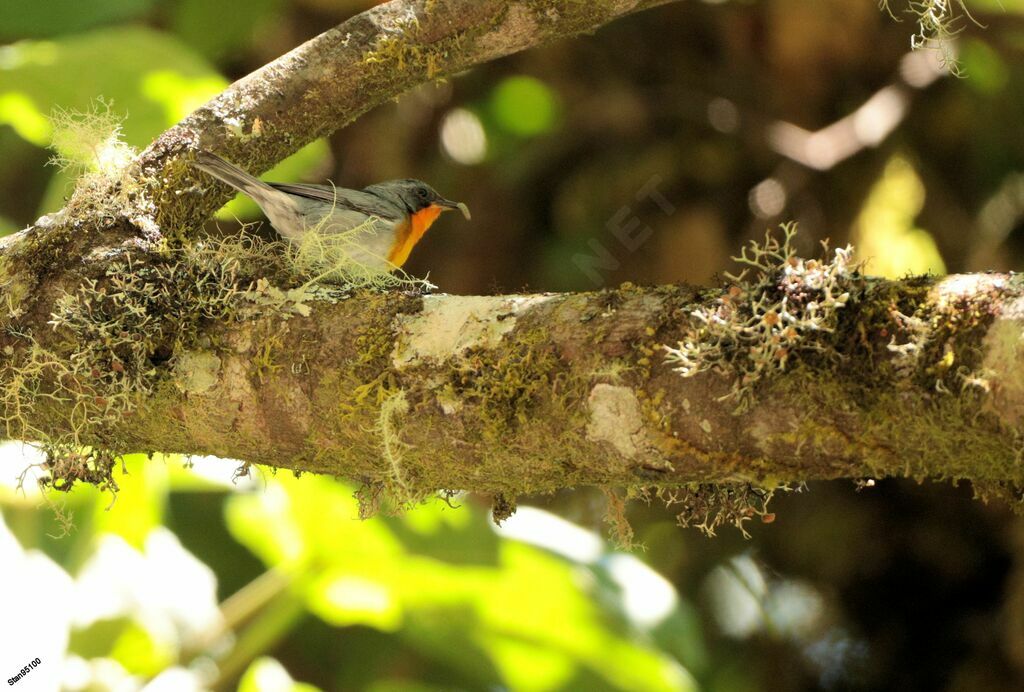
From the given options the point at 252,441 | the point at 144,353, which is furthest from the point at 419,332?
the point at 144,353

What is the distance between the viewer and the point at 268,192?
9.97 feet

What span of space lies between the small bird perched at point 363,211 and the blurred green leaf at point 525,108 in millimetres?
1983

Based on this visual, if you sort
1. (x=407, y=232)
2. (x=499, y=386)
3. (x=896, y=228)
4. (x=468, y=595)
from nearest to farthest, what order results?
(x=499, y=386) → (x=468, y=595) → (x=407, y=232) → (x=896, y=228)

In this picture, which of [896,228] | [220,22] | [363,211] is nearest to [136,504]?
[363,211]

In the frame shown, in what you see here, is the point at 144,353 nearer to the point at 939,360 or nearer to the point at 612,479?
the point at 612,479

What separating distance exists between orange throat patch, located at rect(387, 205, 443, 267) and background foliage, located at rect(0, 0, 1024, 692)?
539mm

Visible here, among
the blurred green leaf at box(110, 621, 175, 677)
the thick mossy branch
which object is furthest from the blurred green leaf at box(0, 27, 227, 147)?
the thick mossy branch

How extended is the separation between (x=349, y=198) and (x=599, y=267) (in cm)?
260

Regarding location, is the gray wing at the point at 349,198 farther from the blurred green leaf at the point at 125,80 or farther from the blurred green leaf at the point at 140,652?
the blurred green leaf at the point at 140,652

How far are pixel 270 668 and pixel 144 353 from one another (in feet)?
6.79

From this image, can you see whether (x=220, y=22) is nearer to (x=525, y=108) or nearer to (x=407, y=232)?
(x=525, y=108)

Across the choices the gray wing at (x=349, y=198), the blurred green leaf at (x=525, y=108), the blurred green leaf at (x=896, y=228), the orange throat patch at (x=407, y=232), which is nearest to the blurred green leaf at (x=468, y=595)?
the orange throat patch at (x=407, y=232)

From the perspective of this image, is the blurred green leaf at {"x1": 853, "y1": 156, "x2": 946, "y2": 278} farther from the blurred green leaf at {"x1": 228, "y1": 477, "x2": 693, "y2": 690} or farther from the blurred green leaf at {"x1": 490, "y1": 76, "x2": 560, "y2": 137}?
the blurred green leaf at {"x1": 228, "y1": 477, "x2": 693, "y2": 690}

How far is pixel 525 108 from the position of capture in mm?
6309
